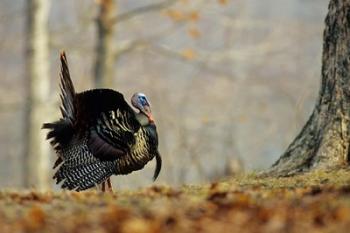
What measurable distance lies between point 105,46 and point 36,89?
1.79 metres

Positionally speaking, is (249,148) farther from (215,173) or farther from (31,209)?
(31,209)

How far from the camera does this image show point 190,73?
3173 cm

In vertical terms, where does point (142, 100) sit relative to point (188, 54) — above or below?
below

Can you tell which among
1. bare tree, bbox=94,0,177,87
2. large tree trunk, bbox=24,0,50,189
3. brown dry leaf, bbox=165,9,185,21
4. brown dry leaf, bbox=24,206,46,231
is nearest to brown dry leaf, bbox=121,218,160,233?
brown dry leaf, bbox=24,206,46,231

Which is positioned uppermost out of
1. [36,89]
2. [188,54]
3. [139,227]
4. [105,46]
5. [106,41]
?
[106,41]

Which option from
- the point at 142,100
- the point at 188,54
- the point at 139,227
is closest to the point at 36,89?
the point at 188,54

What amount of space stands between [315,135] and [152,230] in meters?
4.27

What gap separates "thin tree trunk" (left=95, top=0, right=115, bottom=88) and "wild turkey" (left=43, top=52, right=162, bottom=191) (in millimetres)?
11944

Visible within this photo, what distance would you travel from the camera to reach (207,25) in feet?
105

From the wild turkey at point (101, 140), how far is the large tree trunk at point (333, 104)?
1328mm

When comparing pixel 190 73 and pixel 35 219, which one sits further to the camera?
pixel 190 73

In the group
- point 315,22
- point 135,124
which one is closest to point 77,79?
point 315,22

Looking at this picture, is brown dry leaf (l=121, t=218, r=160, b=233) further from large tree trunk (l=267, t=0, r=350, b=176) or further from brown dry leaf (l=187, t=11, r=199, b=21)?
brown dry leaf (l=187, t=11, r=199, b=21)

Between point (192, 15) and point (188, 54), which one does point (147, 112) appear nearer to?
point (188, 54)
